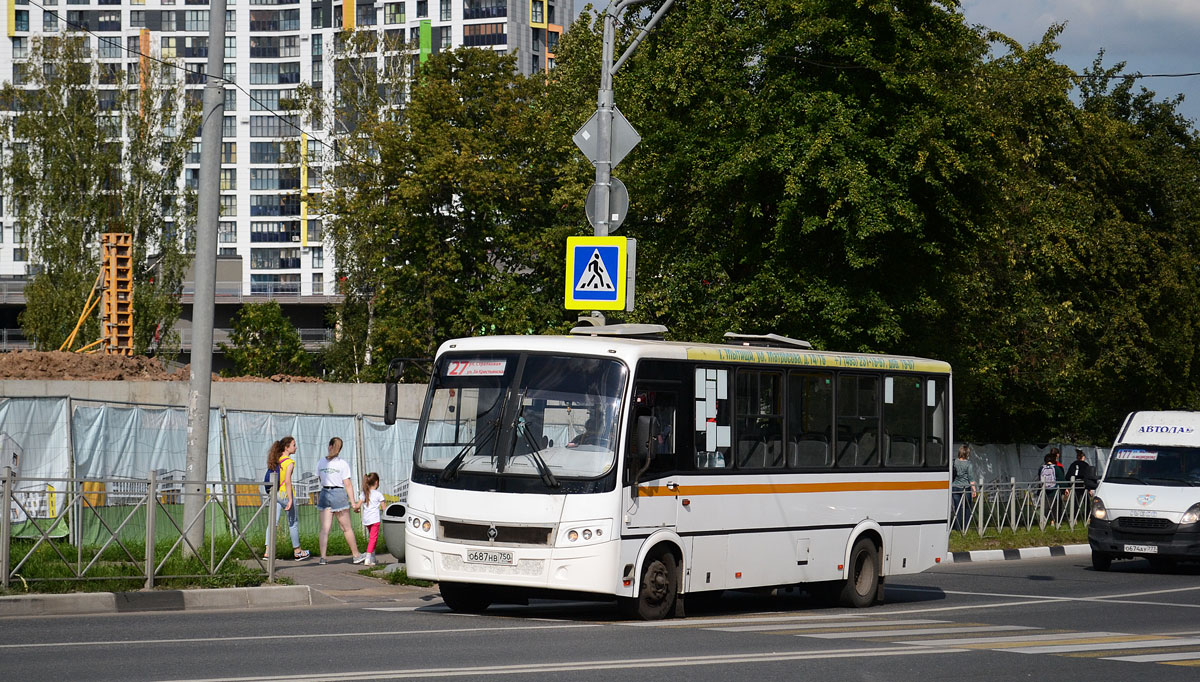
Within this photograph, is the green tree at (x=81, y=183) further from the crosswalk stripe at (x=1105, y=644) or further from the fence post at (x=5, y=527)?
the crosswalk stripe at (x=1105, y=644)

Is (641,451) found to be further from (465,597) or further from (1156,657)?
(1156,657)

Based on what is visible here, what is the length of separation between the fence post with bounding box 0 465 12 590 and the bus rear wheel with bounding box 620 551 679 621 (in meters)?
5.88

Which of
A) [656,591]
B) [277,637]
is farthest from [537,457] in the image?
[277,637]

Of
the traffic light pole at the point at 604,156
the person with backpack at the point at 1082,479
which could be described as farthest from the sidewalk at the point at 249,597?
the person with backpack at the point at 1082,479

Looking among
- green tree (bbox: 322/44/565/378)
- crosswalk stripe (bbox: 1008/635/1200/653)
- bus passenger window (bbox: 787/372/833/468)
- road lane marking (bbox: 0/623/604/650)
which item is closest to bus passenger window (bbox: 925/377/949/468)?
bus passenger window (bbox: 787/372/833/468)

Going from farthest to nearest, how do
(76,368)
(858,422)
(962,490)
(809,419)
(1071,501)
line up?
(76,368) < (1071,501) < (962,490) < (858,422) < (809,419)

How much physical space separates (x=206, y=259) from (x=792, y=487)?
748 centimetres

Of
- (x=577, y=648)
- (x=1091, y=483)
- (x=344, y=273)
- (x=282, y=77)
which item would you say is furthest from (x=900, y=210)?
(x=282, y=77)

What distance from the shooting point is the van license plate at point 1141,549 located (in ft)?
76.5

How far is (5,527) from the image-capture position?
553 inches

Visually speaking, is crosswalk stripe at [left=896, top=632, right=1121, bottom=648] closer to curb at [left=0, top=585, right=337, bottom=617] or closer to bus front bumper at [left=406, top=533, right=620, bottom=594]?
bus front bumper at [left=406, top=533, right=620, bottom=594]

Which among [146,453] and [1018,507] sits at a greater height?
[146,453]

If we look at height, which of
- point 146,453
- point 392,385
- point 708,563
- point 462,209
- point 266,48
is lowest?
point 708,563

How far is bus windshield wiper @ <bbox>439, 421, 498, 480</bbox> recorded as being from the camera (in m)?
14.1
